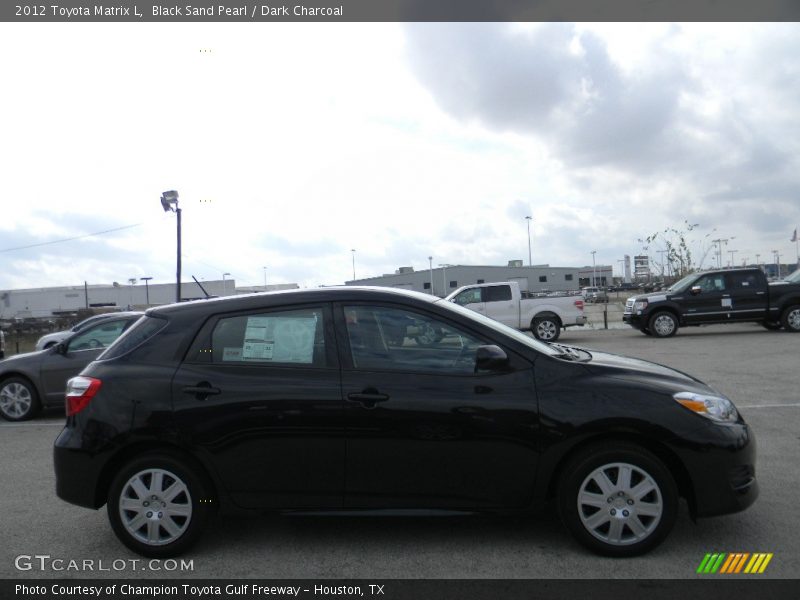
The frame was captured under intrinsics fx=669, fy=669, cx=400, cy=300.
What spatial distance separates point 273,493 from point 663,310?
17.7m

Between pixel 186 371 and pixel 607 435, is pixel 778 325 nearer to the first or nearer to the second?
pixel 607 435

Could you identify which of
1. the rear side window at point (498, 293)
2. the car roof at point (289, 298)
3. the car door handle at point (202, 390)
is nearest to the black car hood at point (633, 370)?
the car roof at point (289, 298)

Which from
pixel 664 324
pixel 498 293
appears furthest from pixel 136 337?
pixel 664 324

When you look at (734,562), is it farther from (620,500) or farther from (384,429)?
(384,429)

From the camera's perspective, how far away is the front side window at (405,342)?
4.20 m

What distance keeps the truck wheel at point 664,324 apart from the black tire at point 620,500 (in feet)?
54.9

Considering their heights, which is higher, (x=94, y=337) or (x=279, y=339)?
(x=279, y=339)

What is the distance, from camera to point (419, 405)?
4.05 meters

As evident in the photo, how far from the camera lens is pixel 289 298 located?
175 inches

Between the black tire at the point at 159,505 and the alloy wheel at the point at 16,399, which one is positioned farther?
the alloy wheel at the point at 16,399

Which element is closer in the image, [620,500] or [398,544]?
[620,500]

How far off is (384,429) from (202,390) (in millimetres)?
1179

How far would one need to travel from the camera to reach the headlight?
4066mm

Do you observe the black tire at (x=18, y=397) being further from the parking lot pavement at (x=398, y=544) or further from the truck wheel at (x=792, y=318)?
the truck wheel at (x=792, y=318)
